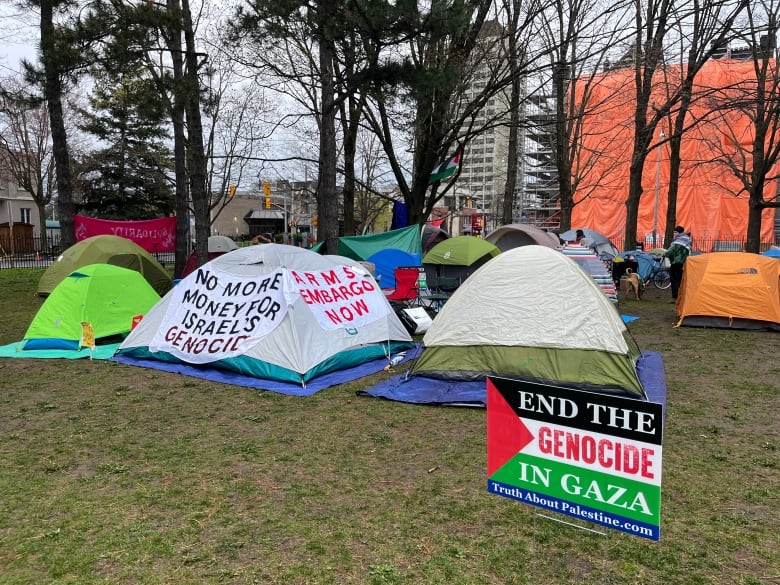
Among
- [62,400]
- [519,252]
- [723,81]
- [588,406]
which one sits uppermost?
[723,81]

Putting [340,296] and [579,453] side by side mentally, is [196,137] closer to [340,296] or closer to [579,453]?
[340,296]

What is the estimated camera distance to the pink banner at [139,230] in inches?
611

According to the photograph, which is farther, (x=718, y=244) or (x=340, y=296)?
(x=718, y=244)

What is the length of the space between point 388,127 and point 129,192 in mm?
20189

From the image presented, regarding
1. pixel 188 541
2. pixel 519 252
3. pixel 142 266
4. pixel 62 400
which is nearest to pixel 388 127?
pixel 142 266

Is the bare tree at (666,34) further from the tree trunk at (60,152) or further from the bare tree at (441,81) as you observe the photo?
the tree trunk at (60,152)

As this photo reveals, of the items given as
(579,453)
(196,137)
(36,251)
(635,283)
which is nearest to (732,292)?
(635,283)

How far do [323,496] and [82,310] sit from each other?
20.6 ft

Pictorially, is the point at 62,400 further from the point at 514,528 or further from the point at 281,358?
the point at 514,528

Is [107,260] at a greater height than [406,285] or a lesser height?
greater

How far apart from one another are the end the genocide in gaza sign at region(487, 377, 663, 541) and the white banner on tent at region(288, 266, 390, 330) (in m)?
4.31

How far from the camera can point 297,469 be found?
440 cm

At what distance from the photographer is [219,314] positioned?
739cm

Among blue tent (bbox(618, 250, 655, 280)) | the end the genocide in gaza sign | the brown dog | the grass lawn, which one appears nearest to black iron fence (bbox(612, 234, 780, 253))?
blue tent (bbox(618, 250, 655, 280))
